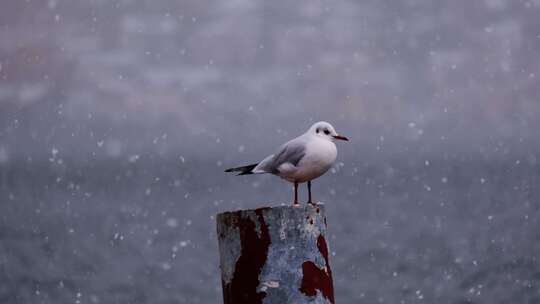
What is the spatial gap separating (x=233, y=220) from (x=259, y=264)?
0.27 metres

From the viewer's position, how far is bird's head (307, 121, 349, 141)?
4578 millimetres

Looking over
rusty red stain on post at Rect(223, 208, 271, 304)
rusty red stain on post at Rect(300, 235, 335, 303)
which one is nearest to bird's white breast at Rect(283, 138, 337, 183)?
rusty red stain on post at Rect(300, 235, 335, 303)

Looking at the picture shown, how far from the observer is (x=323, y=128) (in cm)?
459

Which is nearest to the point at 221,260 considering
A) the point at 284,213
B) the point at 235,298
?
the point at 235,298

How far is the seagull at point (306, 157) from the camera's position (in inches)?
173

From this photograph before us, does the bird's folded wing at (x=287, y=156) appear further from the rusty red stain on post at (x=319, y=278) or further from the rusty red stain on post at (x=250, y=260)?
the rusty red stain on post at (x=250, y=260)

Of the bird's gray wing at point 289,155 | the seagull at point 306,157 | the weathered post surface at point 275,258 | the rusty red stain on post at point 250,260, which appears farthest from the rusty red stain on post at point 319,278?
the bird's gray wing at point 289,155

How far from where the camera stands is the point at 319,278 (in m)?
3.24

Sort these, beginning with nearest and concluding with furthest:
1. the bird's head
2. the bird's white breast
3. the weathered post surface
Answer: the weathered post surface → the bird's white breast → the bird's head

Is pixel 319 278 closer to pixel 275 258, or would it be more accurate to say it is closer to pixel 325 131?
pixel 275 258

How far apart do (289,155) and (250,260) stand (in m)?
1.42

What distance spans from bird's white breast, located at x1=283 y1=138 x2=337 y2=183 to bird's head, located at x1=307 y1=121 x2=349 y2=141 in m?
0.09

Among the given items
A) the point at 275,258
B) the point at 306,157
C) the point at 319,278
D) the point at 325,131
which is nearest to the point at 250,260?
the point at 275,258

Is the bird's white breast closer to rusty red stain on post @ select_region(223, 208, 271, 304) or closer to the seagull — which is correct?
the seagull
